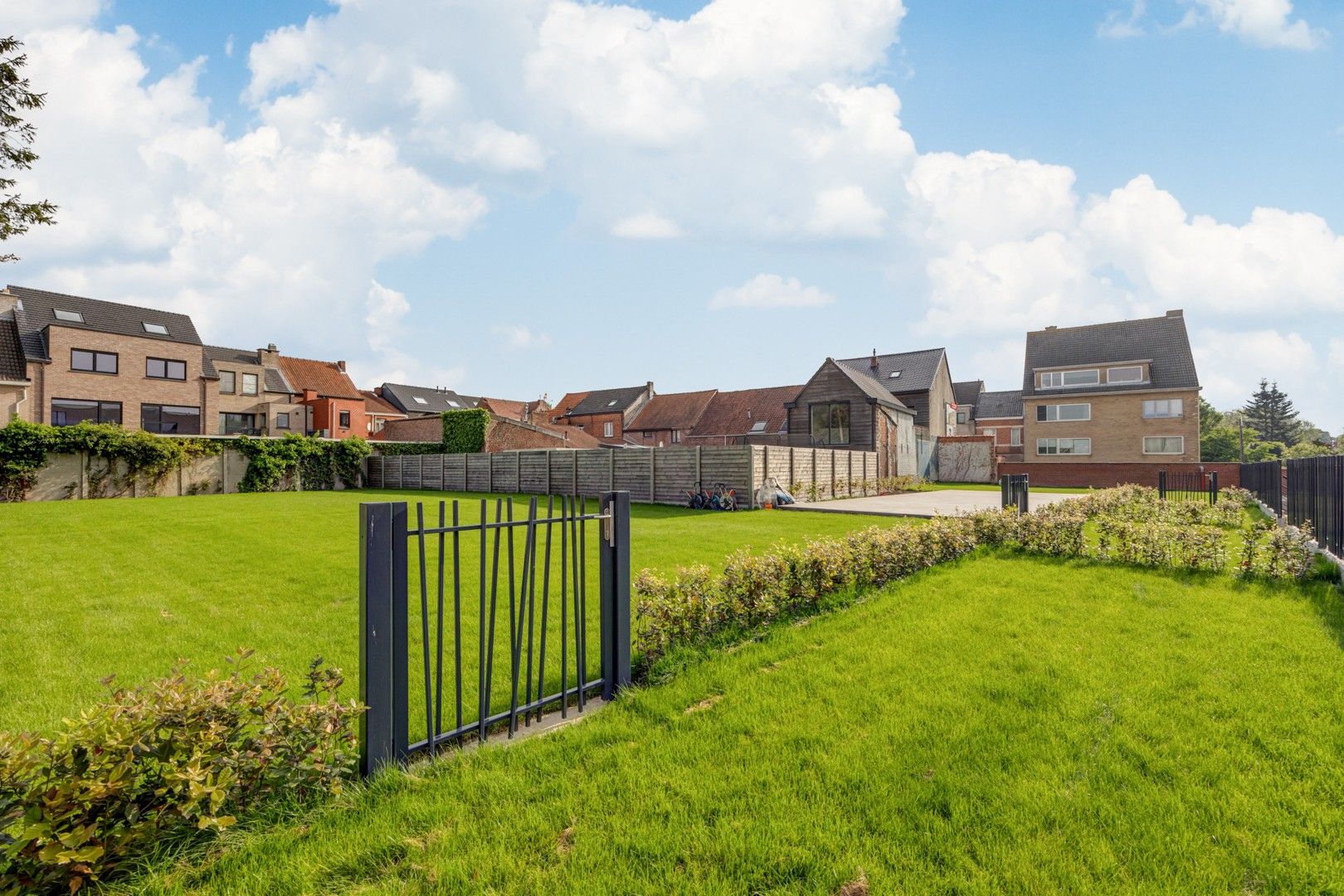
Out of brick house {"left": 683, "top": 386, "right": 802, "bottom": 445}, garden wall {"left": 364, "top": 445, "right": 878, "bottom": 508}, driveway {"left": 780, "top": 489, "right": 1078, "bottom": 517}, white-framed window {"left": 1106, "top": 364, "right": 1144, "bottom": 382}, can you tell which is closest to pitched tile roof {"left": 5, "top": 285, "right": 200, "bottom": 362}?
garden wall {"left": 364, "top": 445, "right": 878, "bottom": 508}

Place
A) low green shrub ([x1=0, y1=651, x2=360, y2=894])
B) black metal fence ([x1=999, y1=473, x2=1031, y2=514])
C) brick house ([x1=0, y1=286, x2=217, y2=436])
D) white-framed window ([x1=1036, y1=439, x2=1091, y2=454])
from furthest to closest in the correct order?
white-framed window ([x1=1036, y1=439, x2=1091, y2=454]) < brick house ([x1=0, y1=286, x2=217, y2=436]) < black metal fence ([x1=999, y1=473, x2=1031, y2=514]) < low green shrub ([x1=0, y1=651, x2=360, y2=894])

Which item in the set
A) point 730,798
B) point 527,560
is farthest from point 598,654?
point 730,798

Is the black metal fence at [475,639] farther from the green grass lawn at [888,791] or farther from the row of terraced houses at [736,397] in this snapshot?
the row of terraced houses at [736,397]

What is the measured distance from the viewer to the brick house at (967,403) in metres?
56.8

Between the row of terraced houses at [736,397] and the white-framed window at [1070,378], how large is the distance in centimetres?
6

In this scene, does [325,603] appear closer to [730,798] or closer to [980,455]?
[730,798]

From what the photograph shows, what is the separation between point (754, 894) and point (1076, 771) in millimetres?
1977

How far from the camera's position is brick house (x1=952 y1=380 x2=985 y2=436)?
5675 centimetres

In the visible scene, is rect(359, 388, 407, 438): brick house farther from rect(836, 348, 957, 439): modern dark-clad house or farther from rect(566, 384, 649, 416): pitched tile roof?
rect(836, 348, 957, 439): modern dark-clad house

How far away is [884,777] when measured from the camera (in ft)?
10.5

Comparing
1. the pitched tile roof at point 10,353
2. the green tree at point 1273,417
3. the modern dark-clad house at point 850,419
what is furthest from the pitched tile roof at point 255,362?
the green tree at point 1273,417

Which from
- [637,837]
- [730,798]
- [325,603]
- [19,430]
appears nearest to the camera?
[637,837]

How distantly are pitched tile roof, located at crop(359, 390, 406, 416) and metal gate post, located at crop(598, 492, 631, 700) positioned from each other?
162ft

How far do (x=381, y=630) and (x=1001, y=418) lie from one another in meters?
59.2
